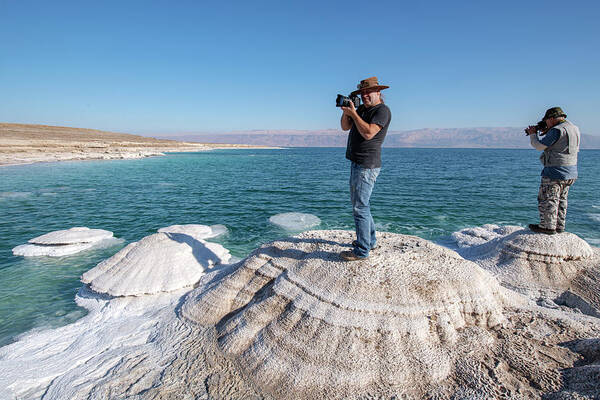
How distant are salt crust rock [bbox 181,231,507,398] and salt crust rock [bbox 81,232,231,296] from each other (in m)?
2.00

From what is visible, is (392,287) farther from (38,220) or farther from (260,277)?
(38,220)

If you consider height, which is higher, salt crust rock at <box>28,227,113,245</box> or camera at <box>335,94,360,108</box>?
camera at <box>335,94,360,108</box>

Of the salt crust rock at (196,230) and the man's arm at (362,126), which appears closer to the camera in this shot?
the man's arm at (362,126)

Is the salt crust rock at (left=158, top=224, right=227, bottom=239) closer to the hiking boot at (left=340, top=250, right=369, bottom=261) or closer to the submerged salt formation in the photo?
the submerged salt formation

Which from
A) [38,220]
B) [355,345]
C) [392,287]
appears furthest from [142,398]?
[38,220]

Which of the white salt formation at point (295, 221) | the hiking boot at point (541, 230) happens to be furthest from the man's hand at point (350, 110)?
the white salt formation at point (295, 221)

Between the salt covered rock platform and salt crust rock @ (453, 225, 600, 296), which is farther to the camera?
salt crust rock @ (453, 225, 600, 296)

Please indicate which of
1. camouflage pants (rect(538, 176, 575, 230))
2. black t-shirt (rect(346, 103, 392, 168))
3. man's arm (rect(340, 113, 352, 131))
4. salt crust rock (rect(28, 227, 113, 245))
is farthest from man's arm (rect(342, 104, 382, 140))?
salt crust rock (rect(28, 227, 113, 245))

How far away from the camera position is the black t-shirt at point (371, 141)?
175 inches

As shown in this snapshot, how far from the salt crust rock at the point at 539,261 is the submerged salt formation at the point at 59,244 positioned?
13.5 m

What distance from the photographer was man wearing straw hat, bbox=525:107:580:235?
6.42m

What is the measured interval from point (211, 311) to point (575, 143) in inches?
341

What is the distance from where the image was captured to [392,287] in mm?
4434

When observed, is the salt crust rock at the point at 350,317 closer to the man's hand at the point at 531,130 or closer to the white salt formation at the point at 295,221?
the man's hand at the point at 531,130
